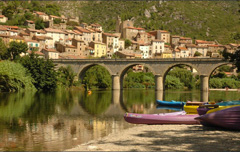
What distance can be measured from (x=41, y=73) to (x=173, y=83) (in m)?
30.9

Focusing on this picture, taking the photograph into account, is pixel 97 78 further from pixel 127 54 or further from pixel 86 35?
pixel 86 35

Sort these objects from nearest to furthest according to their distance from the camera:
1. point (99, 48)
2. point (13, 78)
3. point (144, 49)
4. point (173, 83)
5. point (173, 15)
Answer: point (13, 78) → point (173, 83) → point (99, 48) → point (144, 49) → point (173, 15)

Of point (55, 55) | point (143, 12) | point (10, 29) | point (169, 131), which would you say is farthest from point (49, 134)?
point (143, 12)

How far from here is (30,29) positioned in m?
99.2

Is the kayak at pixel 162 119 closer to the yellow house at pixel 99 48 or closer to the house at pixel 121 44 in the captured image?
the yellow house at pixel 99 48

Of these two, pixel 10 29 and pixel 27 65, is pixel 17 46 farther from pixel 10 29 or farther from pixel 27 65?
pixel 10 29

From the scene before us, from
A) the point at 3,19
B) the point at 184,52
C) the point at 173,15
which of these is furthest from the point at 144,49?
the point at 173,15

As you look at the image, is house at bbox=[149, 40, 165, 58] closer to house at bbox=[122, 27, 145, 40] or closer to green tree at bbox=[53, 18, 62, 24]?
house at bbox=[122, 27, 145, 40]

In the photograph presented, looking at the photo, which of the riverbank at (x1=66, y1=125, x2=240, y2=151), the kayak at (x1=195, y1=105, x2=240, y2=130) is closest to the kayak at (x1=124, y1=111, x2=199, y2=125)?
the riverbank at (x1=66, y1=125, x2=240, y2=151)

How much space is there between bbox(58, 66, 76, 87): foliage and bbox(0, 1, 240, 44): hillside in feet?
288

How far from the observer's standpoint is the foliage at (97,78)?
239 feet

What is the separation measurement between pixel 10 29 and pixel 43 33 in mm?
8694

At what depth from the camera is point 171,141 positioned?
52.7 ft

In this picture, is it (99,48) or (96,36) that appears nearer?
(99,48)
